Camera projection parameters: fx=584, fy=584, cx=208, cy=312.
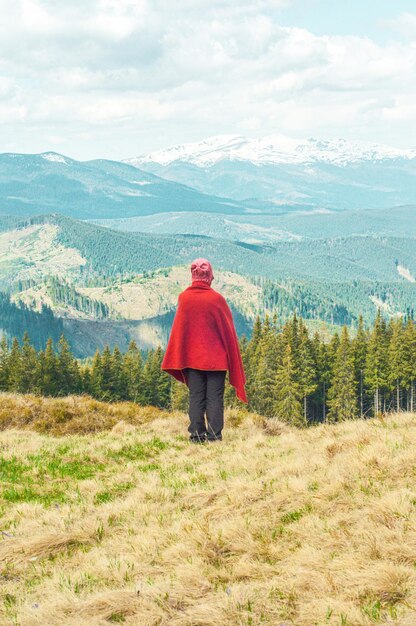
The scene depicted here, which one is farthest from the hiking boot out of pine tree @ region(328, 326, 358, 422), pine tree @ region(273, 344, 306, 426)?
pine tree @ region(328, 326, 358, 422)

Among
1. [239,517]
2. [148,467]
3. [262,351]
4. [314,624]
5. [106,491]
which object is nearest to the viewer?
[314,624]

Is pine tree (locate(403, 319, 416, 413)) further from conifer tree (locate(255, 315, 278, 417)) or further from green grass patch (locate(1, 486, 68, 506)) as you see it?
green grass patch (locate(1, 486, 68, 506))

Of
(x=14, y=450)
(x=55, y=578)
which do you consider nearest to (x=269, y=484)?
(x=55, y=578)

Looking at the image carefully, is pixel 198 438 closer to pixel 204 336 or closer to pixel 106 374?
pixel 204 336

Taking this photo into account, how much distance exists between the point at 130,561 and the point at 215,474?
3.91 m

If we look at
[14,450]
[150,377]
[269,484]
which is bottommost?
[150,377]

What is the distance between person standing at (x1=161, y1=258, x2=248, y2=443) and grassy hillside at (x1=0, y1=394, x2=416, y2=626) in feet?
5.26

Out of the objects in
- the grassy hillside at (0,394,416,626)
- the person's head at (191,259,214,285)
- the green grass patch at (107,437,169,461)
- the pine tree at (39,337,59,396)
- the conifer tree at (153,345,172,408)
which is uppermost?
the person's head at (191,259,214,285)

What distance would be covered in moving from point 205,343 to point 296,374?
66.3m

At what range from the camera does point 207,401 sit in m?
14.3

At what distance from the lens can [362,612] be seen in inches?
197

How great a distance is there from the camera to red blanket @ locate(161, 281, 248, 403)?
13969mm

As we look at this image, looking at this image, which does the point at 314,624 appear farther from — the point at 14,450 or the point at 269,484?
the point at 14,450

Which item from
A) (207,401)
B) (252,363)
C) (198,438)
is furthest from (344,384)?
(207,401)
